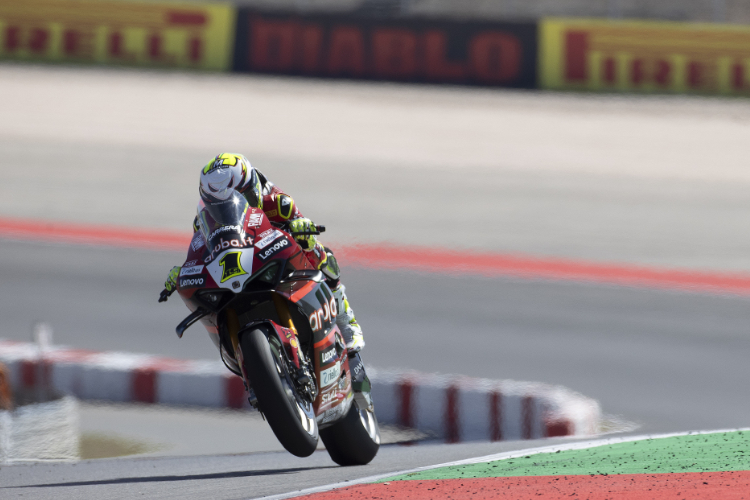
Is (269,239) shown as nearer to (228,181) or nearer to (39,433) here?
(228,181)

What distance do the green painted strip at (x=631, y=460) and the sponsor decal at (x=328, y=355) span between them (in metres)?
0.71

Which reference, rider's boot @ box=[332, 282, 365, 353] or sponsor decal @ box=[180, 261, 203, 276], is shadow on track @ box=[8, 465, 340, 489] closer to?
rider's boot @ box=[332, 282, 365, 353]

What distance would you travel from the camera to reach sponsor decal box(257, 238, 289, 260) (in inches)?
196

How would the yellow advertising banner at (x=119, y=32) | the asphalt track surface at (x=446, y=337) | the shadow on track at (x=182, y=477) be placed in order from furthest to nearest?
1. the yellow advertising banner at (x=119, y=32)
2. the asphalt track surface at (x=446, y=337)
3. the shadow on track at (x=182, y=477)

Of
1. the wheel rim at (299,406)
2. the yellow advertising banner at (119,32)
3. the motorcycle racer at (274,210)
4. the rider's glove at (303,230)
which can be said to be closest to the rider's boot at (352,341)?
the motorcycle racer at (274,210)

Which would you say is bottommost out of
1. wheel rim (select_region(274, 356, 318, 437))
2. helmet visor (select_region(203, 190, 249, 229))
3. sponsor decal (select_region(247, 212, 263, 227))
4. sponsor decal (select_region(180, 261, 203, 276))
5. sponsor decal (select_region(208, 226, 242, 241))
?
wheel rim (select_region(274, 356, 318, 437))

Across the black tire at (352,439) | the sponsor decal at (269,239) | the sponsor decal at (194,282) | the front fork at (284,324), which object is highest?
the sponsor decal at (269,239)

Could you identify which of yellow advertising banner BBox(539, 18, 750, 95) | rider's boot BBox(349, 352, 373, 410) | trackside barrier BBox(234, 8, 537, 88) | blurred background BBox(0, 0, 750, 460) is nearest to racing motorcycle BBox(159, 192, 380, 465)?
rider's boot BBox(349, 352, 373, 410)

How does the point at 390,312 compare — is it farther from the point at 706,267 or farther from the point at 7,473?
the point at 7,473

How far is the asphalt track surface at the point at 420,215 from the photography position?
27.2 feet

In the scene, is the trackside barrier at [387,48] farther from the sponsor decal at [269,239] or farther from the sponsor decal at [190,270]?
the sponsor decal at [190,270]

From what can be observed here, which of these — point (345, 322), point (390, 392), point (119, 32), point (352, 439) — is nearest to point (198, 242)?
point (345, 322)

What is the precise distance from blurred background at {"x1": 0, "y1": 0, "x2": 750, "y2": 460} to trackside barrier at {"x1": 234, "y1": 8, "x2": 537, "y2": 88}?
48 millimetres

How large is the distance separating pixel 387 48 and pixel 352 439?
18291 millimetres
